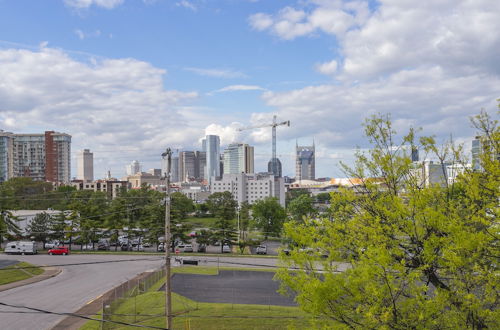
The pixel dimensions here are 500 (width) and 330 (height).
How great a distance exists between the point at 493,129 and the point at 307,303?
19.9 feet

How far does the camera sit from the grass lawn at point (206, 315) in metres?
22.8

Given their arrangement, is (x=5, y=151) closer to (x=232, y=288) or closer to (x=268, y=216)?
(x=268, y=216)

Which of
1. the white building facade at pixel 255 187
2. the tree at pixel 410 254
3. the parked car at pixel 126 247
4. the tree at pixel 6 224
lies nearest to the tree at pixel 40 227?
the tree at pixel 6 224

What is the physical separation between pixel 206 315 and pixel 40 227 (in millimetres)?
43977

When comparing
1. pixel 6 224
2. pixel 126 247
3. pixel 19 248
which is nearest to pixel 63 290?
pixel 19 248

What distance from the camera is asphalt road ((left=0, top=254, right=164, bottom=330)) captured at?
24875 mm

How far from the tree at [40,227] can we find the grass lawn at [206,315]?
1451 inches

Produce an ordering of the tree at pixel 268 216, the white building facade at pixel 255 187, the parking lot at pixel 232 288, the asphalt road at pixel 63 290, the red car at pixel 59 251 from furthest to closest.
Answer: the white building facade at pixel 255 187 → the tree at pixel 268 216 → the red car at pixel 59 251 → the parking lot at pixel 232 288 → the asphalt road at pixel 63 290

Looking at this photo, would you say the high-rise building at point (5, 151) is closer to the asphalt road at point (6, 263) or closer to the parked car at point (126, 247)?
the parked car at point (126, 247)

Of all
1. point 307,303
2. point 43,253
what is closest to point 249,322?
point 307,303

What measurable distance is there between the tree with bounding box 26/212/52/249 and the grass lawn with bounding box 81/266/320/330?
36.8m

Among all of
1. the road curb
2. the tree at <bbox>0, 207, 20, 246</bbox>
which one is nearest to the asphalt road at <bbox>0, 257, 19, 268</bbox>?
the road curb

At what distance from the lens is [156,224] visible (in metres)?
55.4

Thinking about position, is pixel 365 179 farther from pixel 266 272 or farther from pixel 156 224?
pixel 156 224
